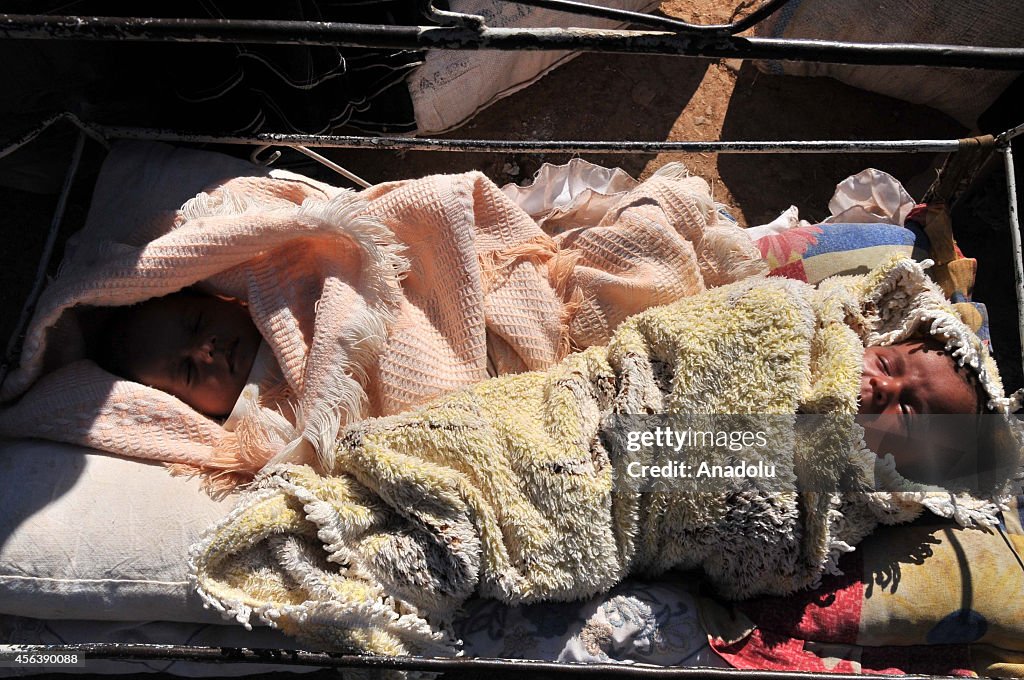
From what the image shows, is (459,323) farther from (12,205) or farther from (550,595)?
(12,205)

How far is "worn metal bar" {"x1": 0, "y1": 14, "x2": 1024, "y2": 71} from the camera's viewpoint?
2.51 ft

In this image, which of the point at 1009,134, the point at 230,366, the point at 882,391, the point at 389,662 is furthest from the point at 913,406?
the point at 230,366

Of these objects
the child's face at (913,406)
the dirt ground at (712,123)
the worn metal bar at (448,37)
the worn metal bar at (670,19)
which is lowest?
the child's face at (913,406)

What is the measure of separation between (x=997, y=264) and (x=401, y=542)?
6.32 feet

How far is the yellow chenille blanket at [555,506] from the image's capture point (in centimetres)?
118

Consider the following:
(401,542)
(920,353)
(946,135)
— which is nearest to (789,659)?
(920,353)

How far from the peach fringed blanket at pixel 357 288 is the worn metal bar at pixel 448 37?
0.62 m

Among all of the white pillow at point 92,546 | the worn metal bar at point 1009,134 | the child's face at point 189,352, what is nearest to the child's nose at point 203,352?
the child's face at point 189,352

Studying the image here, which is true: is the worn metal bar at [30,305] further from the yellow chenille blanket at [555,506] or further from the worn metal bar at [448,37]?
the worn metal bar at [448,37]

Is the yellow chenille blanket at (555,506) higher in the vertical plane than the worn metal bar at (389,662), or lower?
higher

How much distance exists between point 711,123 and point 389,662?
1.98 metres

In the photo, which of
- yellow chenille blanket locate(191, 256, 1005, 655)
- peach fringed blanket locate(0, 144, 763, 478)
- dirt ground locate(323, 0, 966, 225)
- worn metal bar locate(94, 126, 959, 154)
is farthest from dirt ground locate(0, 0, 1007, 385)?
yellow chenille blanket locate(191, 256, 1005, 655)

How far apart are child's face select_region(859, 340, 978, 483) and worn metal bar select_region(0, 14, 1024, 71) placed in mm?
618

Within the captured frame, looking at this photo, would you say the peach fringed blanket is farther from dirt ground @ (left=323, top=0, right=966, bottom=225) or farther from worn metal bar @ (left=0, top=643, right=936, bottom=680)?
dirt ground @ (left=323, top=0, right=966, bottom=225)
